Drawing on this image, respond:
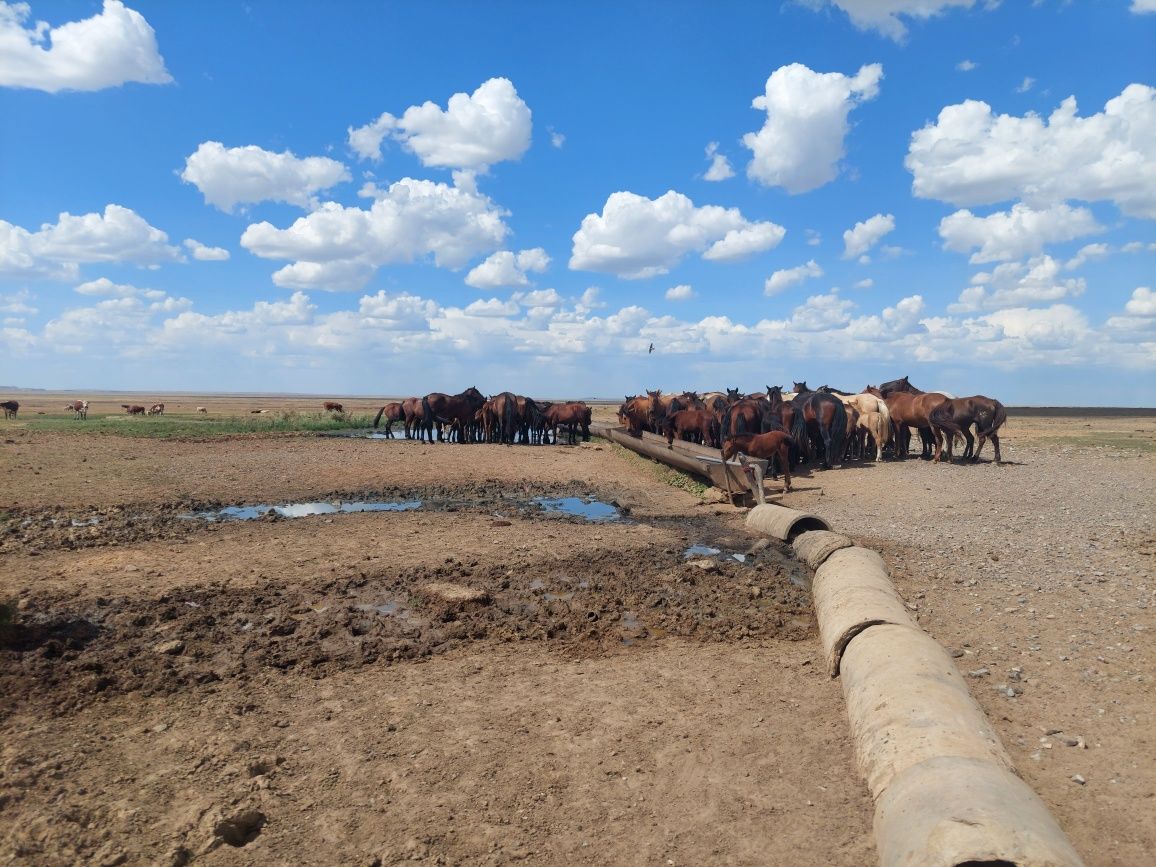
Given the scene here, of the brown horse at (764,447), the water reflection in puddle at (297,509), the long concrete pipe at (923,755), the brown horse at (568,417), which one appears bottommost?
the water reflection in puddle at (297,509)

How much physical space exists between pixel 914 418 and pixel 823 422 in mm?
3285

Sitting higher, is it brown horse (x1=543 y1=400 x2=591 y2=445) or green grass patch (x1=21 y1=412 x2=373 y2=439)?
brown horse (x1=543 y1=400 x2=591 y2=445)

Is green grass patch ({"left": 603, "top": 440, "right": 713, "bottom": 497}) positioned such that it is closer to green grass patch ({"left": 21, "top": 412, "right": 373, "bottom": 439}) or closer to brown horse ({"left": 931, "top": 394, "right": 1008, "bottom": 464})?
brown horse ({"left": 931, "top": 394, "right": 1008, "bottom": 464})

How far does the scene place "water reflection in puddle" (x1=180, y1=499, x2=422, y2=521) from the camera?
12.2 metres

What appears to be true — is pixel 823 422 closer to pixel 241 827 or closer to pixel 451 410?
pixel 451 410

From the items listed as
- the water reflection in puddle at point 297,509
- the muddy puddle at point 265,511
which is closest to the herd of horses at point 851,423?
the muddy puddle at point 265,511

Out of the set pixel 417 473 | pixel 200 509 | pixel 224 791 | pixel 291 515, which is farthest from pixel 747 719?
pixel 417 473

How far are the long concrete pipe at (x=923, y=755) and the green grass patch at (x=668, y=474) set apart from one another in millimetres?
9608

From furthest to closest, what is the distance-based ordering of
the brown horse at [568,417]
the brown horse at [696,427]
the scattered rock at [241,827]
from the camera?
the brown horse at [568,417]
the brown horse at [696,427]
the scattered rock at [241,827]

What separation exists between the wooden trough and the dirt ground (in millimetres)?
2436

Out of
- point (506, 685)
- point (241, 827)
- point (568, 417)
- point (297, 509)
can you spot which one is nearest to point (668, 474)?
point (297, 509)

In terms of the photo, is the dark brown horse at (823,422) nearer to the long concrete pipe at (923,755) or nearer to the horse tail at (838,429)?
the horse tail at (838,429)

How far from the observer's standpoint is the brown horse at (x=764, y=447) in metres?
14.3

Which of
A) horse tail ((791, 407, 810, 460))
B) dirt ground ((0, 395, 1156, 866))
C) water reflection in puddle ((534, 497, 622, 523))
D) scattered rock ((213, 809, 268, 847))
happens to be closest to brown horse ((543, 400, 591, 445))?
horse tail ((791, 407, 810, 460))
